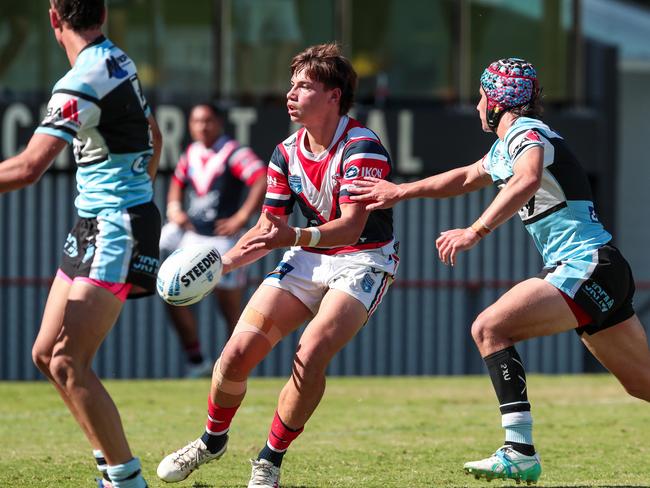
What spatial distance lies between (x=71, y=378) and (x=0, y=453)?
94.3 inches

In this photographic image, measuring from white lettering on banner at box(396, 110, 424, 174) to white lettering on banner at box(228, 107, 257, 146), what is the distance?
1.85 metres

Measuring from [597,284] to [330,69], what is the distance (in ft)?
5.73

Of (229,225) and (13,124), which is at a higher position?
(13,124)

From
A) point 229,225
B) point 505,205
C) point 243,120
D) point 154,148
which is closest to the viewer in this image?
point 505,205

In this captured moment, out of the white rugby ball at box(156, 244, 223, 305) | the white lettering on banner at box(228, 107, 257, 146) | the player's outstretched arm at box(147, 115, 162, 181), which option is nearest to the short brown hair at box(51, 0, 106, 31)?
the player's outstretched arm at box(147, 115, 162, 181)

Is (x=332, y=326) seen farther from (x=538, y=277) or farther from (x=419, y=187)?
(x=538, y=277)

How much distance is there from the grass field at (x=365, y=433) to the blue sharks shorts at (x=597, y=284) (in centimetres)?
94

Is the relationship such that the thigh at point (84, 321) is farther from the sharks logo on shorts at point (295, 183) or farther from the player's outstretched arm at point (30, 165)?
the sharks logo on shorts at point (295, 183)

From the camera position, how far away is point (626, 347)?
630cm

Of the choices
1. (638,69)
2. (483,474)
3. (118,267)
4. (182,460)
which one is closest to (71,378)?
(118,267)

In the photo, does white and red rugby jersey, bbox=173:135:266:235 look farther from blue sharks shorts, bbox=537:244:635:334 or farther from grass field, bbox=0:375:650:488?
blue sharks shorts, bbox=537:244:635:334

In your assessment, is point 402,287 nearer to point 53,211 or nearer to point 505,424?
point 53,211

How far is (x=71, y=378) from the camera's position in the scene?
17.9ft

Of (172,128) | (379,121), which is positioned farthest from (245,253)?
(379,121)
